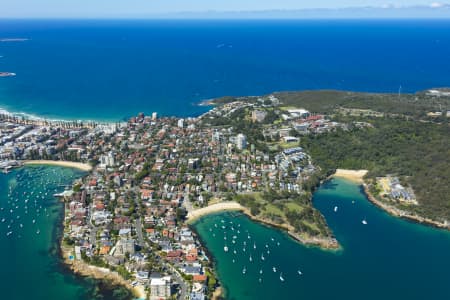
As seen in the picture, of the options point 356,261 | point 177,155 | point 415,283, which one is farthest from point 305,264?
point 177,155

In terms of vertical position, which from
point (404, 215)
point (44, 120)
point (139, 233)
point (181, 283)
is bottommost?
point (181, 283)

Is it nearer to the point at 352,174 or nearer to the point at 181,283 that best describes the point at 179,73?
the point at 352,174

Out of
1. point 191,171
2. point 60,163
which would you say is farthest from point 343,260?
point 60,163

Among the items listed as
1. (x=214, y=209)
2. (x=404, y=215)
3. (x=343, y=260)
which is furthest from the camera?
(x=214, y=209)

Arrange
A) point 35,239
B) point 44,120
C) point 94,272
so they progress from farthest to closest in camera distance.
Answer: point 44,120 → point 35,239 → point 94,272

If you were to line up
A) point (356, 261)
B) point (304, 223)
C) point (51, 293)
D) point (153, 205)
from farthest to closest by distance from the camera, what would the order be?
point (153, 205) < point (304, 223) < point (356, 261) < point (51, 293)

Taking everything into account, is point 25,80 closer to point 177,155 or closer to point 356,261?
point 177,155
